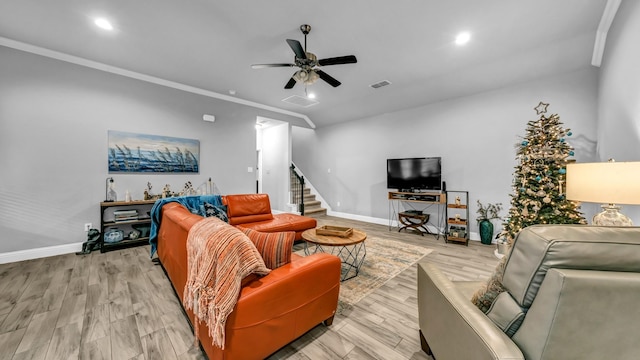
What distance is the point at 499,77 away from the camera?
13.0 feet

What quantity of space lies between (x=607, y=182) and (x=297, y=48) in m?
2.86

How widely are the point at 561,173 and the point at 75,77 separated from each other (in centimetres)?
703

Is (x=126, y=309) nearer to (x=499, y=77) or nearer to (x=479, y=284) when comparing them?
(x=479, y=284)

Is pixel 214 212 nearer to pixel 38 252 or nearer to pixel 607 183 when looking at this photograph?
pixel 38 252

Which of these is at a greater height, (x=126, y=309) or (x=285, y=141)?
(x=285, y=141)

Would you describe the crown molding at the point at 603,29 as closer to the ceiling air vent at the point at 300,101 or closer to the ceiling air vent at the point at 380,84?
the ceiling air vent at the point at 380,84

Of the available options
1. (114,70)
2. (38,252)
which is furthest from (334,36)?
(38,252)

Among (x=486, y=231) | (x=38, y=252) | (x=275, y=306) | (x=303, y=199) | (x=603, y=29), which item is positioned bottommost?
(x=38, y=252)

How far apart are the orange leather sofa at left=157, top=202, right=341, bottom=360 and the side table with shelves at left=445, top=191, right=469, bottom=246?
3.34m

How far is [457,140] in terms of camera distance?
15.7 ft

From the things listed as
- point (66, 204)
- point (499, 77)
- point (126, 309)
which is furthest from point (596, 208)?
point (66, 204)

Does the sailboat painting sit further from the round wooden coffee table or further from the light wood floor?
the round wooden coffee table

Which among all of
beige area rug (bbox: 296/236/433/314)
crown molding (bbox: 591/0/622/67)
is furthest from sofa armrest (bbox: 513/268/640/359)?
crown molding (bbox: 591/0/622/67)

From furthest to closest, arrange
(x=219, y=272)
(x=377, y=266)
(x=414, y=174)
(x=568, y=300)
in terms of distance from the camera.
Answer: (x=414, y=174) < (x=377, y=266) < (x=219, y=272) < (x=568, y=300)
